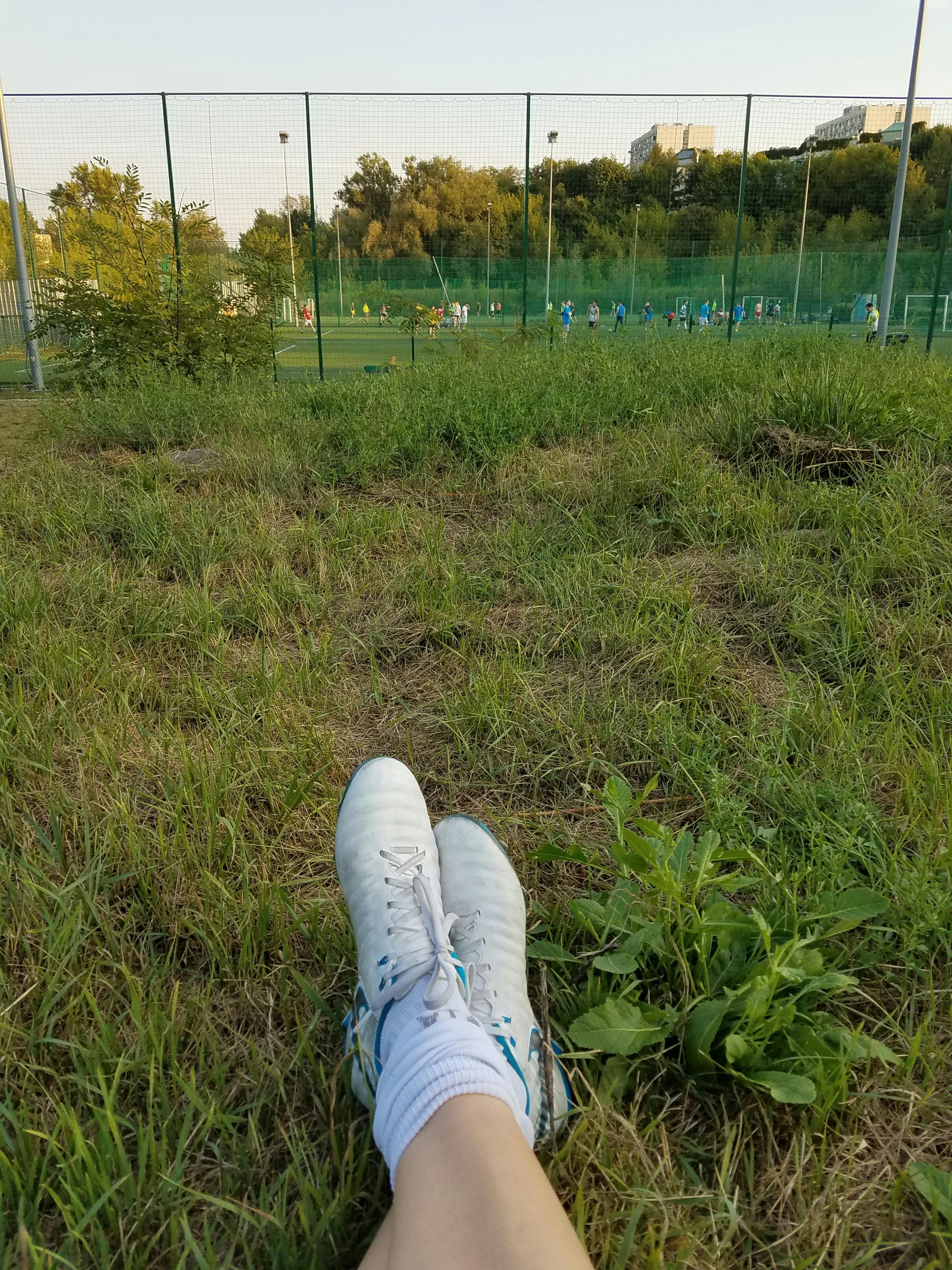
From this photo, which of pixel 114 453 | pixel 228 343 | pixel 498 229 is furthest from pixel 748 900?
pixel 498 229

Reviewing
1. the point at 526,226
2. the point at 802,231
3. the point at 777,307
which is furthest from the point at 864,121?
the point at 526,226

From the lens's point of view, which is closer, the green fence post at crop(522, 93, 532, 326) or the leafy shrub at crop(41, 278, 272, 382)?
the leafy shrub at crop(41, 278, 272, 382)

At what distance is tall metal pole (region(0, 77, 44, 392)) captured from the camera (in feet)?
28.3

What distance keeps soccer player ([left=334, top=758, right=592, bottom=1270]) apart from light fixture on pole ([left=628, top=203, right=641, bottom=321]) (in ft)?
41.1

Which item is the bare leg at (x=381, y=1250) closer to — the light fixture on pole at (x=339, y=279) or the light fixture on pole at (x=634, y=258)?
the light fixture on pole at (x=339, y=279)

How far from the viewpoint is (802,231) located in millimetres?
12531

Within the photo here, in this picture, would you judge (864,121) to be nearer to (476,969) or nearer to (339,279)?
(339,279)

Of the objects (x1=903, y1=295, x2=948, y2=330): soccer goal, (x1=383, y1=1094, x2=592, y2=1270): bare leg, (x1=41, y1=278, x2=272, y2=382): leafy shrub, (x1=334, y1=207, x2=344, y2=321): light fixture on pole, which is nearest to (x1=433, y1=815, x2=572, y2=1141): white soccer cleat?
(x1=383, y1=1094, x2=592, y2=1270): bare leg

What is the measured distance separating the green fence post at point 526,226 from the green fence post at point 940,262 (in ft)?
14.7

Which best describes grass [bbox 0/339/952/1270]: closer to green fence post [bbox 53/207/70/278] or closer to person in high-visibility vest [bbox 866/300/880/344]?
person in high-visibility vest [bbox 866/300/880/344]

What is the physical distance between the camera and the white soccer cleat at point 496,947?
3.37ft

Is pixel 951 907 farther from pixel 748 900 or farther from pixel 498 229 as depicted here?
pixel 498 229

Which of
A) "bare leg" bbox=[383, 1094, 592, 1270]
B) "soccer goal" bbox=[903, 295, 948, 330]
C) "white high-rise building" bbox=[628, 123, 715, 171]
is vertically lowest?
"bare leg" bbox=[383, 1094, 592, 1270]

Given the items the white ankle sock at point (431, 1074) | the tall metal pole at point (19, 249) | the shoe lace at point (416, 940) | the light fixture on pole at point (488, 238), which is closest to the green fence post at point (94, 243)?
the tall metal pole at point (19, 249)
